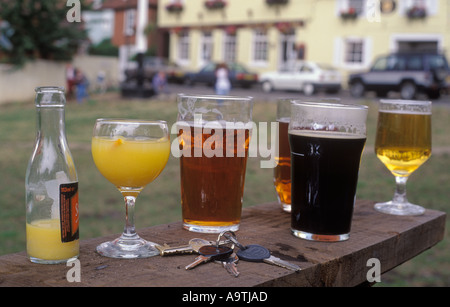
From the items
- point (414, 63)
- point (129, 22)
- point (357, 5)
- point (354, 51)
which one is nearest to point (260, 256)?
point (414, 63)

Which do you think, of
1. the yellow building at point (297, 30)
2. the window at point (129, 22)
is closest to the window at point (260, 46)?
the yellow building at point (297, 30)

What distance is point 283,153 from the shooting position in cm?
176

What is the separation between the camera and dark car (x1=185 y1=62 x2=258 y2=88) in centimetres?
2197

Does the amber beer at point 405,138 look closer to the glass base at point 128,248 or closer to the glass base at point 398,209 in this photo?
the glass base at point 398,209

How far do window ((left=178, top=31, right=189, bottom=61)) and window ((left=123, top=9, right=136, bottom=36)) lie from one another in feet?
15.5

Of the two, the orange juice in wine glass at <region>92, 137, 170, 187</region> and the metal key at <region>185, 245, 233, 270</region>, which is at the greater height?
the orange juice in wine glass at <region>92, 137, 170, 187</region>

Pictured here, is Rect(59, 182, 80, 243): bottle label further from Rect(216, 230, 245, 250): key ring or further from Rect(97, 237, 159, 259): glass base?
Rect(216, 230, 245, 250): key ring

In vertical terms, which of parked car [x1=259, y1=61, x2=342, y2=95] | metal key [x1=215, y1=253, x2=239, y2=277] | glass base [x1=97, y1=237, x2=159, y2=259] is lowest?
metal key [x1=215, y1=253, x2=239, y2=277]

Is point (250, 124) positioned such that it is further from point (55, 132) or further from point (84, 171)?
point (84, 171)

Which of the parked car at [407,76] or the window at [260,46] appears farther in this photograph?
the window at [260,46]

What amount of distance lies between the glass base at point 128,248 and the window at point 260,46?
25300 mm

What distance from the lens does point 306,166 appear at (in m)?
1.45

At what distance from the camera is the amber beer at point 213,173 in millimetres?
1460

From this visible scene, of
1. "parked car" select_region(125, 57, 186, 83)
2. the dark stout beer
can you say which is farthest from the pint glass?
"parked car" select_region(125, 57, 186, 83)
